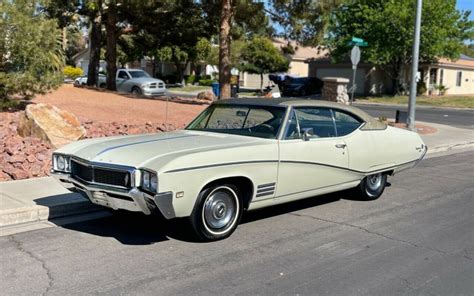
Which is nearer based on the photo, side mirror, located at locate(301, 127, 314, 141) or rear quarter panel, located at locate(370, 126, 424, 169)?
side mirror, located at locate(301, 127, 314, 141)

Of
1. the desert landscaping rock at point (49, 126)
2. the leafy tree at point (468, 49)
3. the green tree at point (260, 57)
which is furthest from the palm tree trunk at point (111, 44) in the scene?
the leafy tree at point (468, 49)

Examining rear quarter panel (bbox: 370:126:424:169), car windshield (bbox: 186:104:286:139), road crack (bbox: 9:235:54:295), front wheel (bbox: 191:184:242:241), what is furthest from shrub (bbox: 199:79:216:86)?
road crack (bbox: 9:235:54:295)

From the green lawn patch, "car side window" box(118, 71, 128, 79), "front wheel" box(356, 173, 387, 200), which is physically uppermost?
"car side window" box(118, 71, 128, 79)

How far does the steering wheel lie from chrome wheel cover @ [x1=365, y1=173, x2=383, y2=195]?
2.19 m

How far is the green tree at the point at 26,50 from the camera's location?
11.8m

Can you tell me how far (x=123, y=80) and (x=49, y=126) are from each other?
19110mm

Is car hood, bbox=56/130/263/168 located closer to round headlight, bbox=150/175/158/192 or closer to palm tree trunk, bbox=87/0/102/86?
round headlight, bbox=150/175/158/192

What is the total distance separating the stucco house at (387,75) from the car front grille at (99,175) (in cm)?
4045

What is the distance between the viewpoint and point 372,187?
26.5ft

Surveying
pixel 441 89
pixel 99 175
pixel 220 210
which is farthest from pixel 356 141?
pixel 441 89

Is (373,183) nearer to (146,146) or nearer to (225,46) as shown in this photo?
(146,146)

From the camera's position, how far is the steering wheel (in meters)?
6.50

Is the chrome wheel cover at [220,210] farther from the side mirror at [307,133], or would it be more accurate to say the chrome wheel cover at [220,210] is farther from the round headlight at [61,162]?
the round headlight at [61,162]

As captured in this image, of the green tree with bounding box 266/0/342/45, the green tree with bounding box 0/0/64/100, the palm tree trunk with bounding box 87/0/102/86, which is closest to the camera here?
the green tree with bounding box 0/0/64/100
